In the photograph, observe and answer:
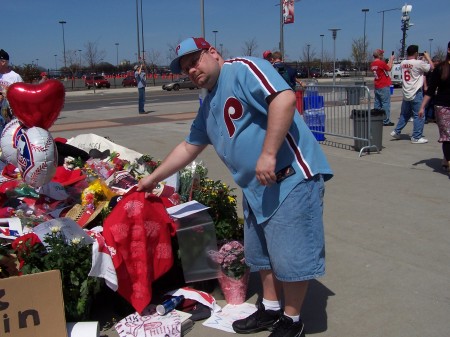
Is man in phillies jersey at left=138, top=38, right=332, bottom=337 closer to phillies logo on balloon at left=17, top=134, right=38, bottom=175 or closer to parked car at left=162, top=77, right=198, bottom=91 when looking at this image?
phillies logo on balloon at left=17, top=134, right=38, bottom=175

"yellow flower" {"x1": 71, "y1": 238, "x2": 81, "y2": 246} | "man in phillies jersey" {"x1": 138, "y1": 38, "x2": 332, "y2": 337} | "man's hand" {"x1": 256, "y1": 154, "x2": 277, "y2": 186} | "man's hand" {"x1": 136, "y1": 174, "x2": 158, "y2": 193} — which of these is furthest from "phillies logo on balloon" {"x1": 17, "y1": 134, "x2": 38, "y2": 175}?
"man's hand" {"x1": 256, "y1": 154, "x2": 277, "y2": 186}

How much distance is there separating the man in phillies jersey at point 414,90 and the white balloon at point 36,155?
7.79 meters

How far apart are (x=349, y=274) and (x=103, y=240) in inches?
77.3

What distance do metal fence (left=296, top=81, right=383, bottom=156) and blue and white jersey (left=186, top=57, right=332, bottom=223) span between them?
597 centimetres

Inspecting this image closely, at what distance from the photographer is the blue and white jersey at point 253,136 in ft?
8.12

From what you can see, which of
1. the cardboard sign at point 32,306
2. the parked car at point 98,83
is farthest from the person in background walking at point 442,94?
the parked car at point 98,83

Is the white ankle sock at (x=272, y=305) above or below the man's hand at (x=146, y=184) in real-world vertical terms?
below

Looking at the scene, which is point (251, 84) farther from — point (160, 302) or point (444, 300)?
point (444, 300)

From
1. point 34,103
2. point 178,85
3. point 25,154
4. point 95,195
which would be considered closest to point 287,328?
point 95,195

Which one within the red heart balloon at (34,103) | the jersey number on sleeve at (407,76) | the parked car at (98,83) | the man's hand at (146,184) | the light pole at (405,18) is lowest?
the man's hand at (146,184)

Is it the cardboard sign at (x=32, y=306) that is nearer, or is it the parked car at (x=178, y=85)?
the cardboard sign at (x=32, y=306)

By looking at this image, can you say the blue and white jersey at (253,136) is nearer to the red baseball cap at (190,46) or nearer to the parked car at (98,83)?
the red baseball cap at (190,46)

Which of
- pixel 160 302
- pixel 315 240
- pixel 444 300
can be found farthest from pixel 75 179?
pixel 444 300

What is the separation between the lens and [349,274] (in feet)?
12.6
